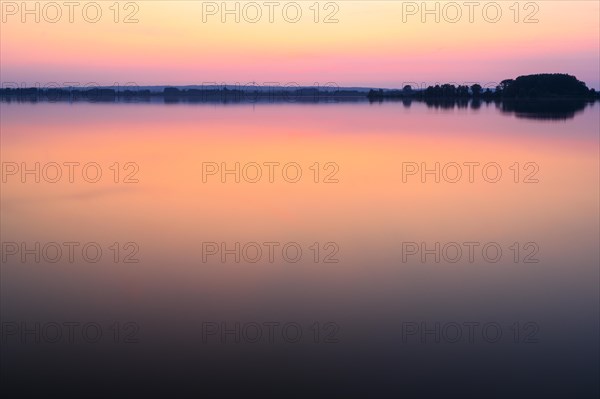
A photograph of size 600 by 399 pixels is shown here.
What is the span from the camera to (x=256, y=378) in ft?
15.1

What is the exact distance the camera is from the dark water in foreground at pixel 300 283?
4668 mm

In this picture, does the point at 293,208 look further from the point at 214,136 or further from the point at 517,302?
the point at 214,136

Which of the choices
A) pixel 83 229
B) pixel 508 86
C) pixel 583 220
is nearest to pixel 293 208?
pixel 83 229

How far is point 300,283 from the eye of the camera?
6641 mm

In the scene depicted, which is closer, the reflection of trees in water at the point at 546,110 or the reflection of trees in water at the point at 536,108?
the reflection of trees in water at the point at 546,110

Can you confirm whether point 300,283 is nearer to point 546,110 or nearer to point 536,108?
point 546,110

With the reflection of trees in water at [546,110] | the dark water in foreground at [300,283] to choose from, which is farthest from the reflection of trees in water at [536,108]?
the dark water in foreground at [300,283]

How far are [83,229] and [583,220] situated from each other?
22.0 feet

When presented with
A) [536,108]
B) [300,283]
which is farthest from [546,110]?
[300,283]

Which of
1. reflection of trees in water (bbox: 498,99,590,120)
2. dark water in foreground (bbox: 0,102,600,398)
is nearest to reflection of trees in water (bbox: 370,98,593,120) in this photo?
reflection of trees in water (bbox: 498,99,590,120)

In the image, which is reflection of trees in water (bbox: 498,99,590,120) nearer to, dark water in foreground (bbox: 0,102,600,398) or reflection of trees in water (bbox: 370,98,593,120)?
reflection of trees in water (bbox: 370,98,593,120)

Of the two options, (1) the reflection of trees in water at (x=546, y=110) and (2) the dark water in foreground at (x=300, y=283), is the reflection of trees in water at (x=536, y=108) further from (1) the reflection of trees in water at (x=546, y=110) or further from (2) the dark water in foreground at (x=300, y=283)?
(2) the dark water in foreground at (x=300, y=283)

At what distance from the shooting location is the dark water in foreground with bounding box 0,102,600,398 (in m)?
4.67

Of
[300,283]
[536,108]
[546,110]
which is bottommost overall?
[300,283]
